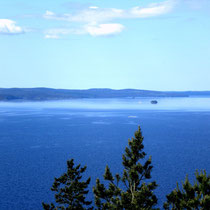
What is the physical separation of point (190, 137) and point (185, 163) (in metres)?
38.9

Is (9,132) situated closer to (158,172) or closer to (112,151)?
(112,151)

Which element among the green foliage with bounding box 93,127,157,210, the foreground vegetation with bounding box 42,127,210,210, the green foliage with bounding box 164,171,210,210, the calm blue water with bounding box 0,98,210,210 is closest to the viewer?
the green foliage with bounding box 164,171,210,210

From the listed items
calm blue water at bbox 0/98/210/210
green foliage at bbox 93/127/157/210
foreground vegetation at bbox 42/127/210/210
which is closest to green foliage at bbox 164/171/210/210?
foreground vegetation at bbox 42/127/210/210

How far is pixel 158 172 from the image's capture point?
60250 mm

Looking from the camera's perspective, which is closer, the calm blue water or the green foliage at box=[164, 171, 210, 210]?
the green foliage at box=[164, 171, 210, 210]

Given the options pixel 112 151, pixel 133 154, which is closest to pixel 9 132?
pixel 112 151

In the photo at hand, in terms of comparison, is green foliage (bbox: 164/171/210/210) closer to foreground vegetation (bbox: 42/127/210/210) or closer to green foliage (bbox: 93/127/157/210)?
foreground vegetation (bbox: 42/127/210/210)

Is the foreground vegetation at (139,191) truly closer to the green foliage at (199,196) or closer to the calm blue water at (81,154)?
the green foliage at (199,196)

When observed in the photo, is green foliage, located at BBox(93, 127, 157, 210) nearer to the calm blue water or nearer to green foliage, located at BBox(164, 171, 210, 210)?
green foliage, located at BBox(164, 171, 210, 210)

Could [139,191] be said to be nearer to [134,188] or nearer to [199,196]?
[134,188]

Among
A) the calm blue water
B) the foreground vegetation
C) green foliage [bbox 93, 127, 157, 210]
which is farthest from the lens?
the calm blue water

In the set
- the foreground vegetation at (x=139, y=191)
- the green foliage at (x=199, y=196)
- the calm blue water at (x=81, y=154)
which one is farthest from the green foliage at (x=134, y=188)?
the calm blue water at (x=81, y=154)

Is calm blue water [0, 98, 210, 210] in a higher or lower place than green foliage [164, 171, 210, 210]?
lower

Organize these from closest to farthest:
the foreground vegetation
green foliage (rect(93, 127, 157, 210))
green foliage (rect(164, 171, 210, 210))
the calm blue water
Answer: green foliage (rect(164, 171, 210, 210))
the foreground vegetation
green foliage (rect(93, 127, 157, 210))
the calm blue water
